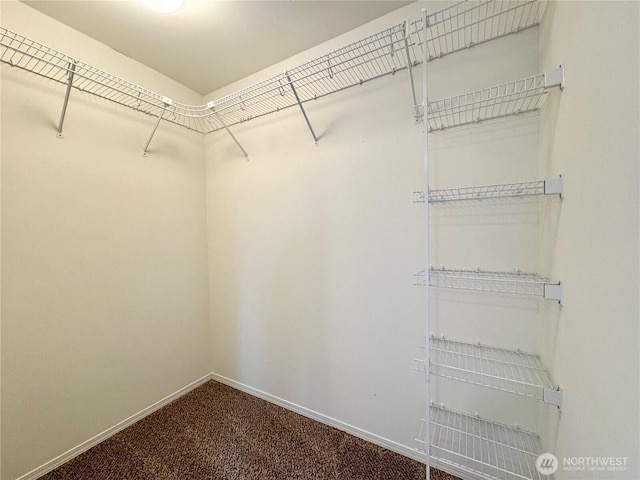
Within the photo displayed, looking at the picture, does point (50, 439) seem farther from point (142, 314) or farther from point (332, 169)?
point (332, 169)

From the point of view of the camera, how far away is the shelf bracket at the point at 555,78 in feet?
2.97

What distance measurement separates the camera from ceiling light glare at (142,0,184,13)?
125 cm

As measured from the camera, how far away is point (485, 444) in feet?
4.22

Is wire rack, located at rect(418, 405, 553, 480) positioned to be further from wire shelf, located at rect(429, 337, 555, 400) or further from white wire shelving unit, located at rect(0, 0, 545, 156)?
white wire shelving unit, located at rect(0, 0, 545, 156)

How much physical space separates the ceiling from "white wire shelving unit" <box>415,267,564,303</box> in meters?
1.51

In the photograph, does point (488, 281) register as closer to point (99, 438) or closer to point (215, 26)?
point (215, 26)

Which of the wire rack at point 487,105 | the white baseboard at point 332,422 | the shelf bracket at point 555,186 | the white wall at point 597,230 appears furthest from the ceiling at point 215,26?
the white baseboard at point 332,422

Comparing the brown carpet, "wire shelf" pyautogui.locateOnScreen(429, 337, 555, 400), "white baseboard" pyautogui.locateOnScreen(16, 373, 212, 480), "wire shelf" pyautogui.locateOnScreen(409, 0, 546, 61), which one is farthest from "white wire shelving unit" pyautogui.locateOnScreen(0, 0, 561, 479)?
"white baseboard" pyautogui.locateOnScreen(16, 373, 212, 480)

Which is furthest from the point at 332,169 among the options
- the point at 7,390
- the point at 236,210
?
the point at 7,390

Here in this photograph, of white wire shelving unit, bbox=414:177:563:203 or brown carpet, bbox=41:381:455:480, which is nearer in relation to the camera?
white wire shelving unit, bbox=414:177:563:203

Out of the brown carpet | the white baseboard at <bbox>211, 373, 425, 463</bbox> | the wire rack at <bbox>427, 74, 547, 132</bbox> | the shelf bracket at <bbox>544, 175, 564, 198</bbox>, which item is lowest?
the brown carpet

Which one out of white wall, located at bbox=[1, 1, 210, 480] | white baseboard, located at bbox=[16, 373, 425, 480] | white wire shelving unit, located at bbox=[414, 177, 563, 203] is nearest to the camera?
white wire shelving unit, located at bbox=[414, 177, 563, 203]

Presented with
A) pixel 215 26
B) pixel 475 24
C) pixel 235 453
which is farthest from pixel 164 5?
pixel 235 453

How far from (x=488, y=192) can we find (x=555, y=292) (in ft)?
1.72
